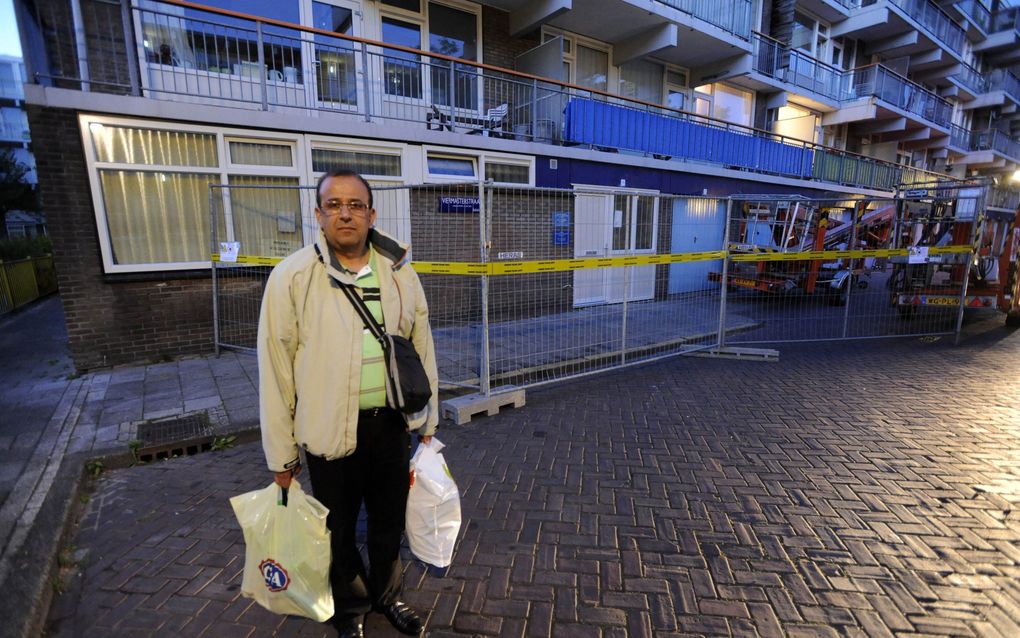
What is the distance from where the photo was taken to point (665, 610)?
2324 mm

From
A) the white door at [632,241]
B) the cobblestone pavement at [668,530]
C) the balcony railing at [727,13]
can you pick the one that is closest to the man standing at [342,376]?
the cobblestone pavement at [668,530]

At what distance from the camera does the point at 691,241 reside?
7191 mm

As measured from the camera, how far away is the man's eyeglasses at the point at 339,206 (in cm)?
190

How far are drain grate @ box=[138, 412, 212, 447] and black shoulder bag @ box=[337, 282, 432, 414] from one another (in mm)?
3156

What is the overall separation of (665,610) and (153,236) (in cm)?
717

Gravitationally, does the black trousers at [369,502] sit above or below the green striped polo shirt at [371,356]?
below

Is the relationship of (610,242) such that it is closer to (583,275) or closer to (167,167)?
(583,275)

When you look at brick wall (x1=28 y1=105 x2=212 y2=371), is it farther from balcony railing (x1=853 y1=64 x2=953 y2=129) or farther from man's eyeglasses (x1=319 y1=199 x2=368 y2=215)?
balcony railing (x1=853 y1=64 x2=953 y2=129)

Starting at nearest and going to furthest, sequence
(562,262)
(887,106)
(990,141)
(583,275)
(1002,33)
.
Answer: (562,262)
(583,275)
(887,106)
(1002,33)
(990,141)

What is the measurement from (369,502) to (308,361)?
0.76 meters

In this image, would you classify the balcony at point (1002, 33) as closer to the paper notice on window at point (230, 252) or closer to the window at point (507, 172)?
the window at point (507, 172)

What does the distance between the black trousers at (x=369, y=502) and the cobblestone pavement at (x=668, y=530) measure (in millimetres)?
209

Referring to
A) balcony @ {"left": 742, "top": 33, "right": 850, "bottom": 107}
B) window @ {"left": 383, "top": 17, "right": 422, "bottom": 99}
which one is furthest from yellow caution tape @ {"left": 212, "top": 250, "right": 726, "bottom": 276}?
balcony @ {"left": 742, "top": 33, "right": 850, "bottom": 107}

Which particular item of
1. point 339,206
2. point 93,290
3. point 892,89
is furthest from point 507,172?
point 892,89
